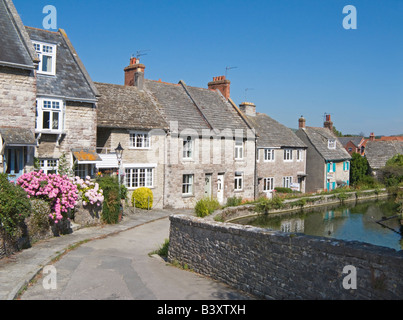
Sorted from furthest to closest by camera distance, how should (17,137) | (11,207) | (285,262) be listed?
(17,137) < (11,207) < (285,262)

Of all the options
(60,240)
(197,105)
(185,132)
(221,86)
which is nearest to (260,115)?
(221,86)

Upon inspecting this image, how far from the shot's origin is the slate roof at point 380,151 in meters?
53.2

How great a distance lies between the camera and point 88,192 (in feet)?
64.3

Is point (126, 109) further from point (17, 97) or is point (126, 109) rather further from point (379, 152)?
point (379, 152)

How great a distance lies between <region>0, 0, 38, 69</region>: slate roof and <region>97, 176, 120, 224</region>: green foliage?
691 cm

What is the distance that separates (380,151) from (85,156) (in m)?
45.3

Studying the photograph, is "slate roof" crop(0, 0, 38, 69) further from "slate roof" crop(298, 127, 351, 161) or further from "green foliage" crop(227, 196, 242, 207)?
"slate roof" crop(298, 127, 351, 161)

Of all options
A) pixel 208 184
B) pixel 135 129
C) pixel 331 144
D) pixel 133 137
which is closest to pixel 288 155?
pixel 331 144

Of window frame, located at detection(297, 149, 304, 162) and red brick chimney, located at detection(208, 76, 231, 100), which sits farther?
window frame, located at detection(297, 149, 304, 162)

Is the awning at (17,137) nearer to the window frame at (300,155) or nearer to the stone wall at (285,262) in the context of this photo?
the stone wall at (285,262)

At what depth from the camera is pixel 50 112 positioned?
859 inches

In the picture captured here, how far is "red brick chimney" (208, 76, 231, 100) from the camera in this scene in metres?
36.2

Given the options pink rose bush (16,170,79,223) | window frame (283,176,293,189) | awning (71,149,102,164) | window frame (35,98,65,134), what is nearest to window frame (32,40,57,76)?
window frame (35,98,65,134)

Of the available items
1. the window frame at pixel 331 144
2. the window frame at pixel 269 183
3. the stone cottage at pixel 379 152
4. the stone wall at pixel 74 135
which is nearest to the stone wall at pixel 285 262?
the stone wall at pixel 74 135
